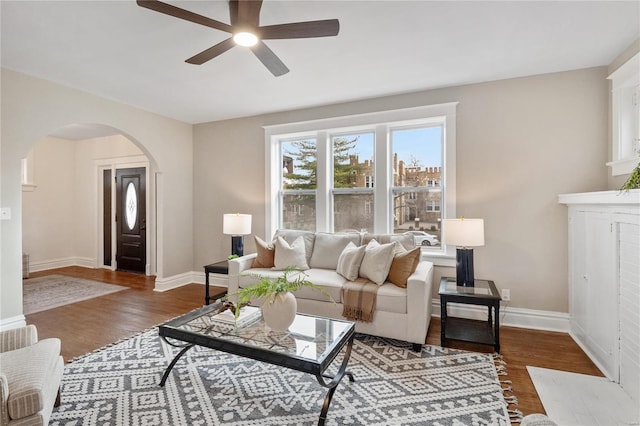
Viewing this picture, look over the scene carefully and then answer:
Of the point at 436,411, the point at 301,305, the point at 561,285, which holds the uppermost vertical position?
the point at 561,285

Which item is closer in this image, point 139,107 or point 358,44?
point 358,44

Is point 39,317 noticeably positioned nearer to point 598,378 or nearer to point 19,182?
point 19,182

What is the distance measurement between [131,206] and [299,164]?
148 inches

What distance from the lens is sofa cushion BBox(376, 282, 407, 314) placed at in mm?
2801

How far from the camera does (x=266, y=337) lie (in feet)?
6.65

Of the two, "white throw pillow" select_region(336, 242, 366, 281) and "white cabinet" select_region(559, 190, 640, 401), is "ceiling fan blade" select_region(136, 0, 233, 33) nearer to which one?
"white throw pillow" select_region(336, 242, 366, 281)

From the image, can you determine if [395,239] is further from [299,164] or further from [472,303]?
[299,164]

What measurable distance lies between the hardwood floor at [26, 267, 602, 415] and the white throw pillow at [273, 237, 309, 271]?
1.31 meters

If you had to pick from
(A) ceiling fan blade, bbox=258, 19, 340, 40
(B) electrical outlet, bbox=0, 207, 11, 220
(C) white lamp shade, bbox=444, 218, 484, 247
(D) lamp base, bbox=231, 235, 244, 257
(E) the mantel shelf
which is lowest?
(D) lamp base, bbox=231, 235, 244, 257

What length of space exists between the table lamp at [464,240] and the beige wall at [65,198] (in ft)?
18.5

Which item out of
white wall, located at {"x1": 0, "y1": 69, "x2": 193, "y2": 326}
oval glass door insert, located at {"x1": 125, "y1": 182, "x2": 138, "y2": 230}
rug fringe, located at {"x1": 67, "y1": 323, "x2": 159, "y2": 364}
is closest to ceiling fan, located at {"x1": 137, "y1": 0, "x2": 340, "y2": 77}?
white wall, located at {"x1": 0, "y1": 69, "x2": 193, "y2": 326}

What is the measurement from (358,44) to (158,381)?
311 centimetres

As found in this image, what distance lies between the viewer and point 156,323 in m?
3.44

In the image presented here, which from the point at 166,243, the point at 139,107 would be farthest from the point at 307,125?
the point at 166,243
